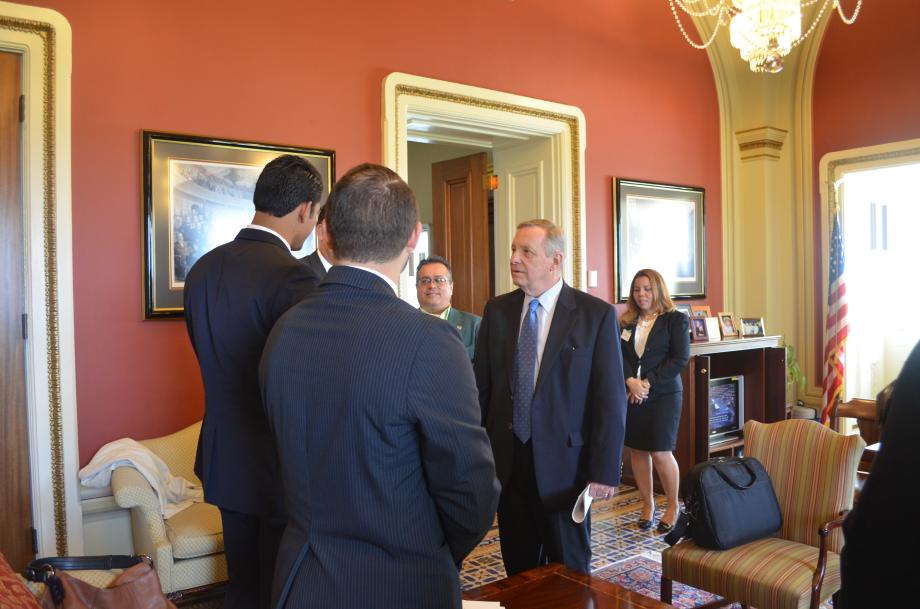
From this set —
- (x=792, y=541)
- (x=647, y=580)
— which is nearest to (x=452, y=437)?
(x=792, y=541)

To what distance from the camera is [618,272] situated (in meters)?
6.19

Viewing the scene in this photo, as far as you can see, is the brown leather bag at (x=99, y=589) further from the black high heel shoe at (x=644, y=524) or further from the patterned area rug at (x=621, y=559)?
the black high heel shoe at (x=644, y=524)

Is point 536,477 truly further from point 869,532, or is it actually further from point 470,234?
point 470,234

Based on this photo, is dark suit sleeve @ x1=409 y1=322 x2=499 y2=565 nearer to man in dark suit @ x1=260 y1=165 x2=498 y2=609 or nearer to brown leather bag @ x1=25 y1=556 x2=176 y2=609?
man in dark suit @ x1=260 y1=165 x2=498 y2=609

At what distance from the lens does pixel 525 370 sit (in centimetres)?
281

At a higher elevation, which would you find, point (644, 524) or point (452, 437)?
point (452, 437)

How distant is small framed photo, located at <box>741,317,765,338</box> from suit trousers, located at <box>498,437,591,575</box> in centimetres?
432

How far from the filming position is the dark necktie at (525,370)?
109 inches

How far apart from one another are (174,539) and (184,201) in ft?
5.82

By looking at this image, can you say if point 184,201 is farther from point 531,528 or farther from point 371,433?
point 371,433

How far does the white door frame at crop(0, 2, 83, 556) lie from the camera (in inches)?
140

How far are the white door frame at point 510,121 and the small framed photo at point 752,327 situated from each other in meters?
1.77

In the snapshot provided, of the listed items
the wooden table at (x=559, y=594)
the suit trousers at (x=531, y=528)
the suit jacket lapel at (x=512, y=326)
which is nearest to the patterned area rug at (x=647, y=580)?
the suit trousers at (x=531, y=528)

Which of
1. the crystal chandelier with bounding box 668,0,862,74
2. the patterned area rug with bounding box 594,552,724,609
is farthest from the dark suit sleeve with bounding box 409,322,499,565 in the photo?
the crystal chandelier with bounding box 668,0,862,74
